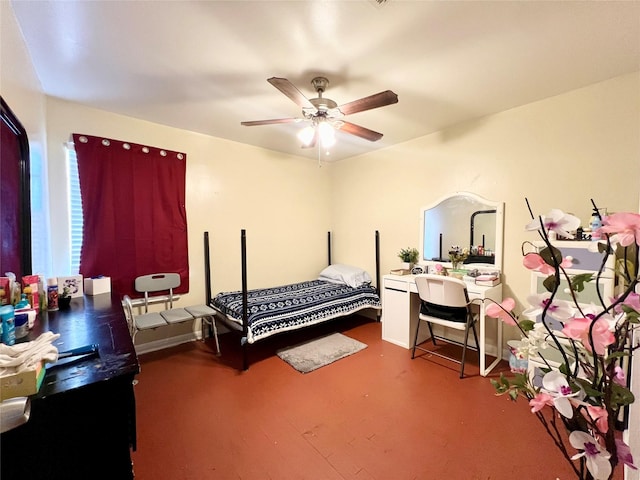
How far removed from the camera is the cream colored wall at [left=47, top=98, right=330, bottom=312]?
98.5 inches

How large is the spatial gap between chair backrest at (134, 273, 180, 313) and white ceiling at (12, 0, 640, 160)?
1623 mm

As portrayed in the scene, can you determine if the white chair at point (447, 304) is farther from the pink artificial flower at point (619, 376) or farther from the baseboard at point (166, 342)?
the baseboard at point (166, 342)

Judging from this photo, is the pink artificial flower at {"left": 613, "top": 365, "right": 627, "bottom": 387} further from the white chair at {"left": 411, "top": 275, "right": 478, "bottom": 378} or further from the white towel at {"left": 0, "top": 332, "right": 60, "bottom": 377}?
the white chair at {"left": 411, "top": 275, "right": 478, "bottom": 378}

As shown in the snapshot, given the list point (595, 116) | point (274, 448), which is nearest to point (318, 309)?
point (274, 448)

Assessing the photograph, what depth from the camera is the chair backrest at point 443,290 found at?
2.35 meters

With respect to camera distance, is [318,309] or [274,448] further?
[318,309]

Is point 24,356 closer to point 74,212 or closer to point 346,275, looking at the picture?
point 74,212

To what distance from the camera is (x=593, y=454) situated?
0.53 meters

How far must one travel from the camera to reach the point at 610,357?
559 millimetres

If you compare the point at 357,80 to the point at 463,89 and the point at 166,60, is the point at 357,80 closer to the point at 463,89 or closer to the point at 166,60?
the point at 463,89

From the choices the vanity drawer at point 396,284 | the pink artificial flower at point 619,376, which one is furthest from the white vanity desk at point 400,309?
the pink artificial flower at point 619,376

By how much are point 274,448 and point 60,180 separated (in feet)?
9.17

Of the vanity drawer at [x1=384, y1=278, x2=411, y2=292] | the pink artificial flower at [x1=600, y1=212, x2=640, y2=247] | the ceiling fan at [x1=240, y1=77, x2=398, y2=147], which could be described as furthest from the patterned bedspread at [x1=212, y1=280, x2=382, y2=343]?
the pink artificial flower at [x1=600, y1=212, x2=640, y2=247]

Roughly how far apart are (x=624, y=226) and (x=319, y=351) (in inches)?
106
